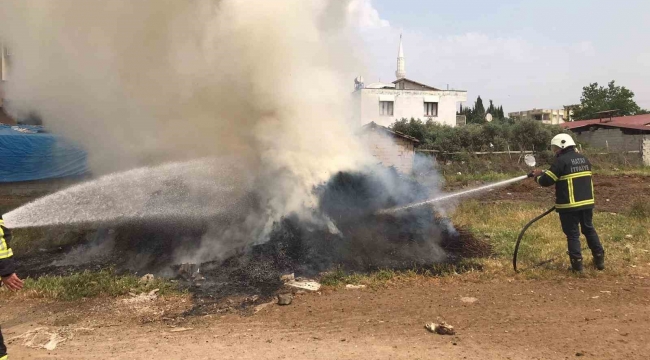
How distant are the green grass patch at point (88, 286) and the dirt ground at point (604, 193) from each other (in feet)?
37.3

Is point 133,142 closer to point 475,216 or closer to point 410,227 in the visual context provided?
point 410,227

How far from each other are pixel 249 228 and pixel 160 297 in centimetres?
199

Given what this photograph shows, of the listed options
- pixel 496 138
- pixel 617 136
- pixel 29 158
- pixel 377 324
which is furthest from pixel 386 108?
pixel 377 324

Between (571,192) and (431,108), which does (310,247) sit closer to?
(571,192)

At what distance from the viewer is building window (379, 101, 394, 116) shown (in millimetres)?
38969

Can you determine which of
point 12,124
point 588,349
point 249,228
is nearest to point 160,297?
point 249,228

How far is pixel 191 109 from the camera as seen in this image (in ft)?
28.1

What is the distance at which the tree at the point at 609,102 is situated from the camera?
58000mm

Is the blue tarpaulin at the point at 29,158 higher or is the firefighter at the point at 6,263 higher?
the blue tarpaulin at the point at 29,158

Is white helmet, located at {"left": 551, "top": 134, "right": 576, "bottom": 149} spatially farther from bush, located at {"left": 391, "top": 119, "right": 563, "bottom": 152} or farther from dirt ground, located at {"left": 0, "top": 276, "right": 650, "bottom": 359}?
bush, located at {"left": 391, "top": 119, "right": 563, "bottom": 152}

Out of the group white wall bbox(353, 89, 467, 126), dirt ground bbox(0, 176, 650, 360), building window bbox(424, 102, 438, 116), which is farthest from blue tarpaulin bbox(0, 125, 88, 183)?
building window bbox(424, 102, 438, 116)

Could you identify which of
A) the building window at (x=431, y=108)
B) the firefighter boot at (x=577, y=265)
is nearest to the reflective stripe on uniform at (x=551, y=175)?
the firefighter boot at (x=577, y=265)

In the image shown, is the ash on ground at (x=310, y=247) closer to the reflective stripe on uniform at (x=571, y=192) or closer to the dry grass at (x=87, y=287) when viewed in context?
the dry grass at (x=87, y=287)

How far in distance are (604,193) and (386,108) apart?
25.4 meters
